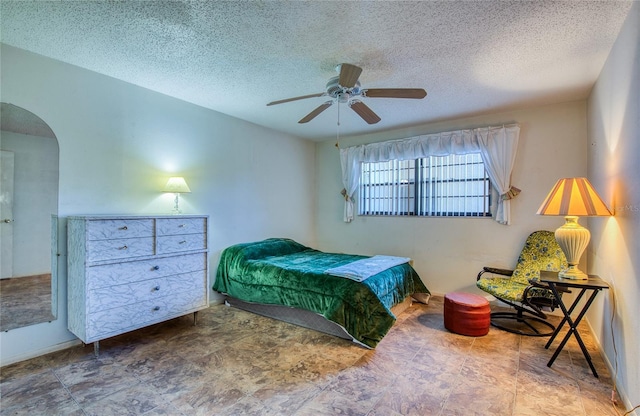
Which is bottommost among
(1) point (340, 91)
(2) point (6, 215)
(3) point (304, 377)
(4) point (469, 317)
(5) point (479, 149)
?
(3) point (304, 377)

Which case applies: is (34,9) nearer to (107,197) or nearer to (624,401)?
(107,197)

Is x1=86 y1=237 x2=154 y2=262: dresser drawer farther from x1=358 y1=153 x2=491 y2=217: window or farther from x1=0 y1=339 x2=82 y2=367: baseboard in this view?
→ x1=358 y1=153 x2=491 y2=217: window

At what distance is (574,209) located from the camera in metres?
2.29

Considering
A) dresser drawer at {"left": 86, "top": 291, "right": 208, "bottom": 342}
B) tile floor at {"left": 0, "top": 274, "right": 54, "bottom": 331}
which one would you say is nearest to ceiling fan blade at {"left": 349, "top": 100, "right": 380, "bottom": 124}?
dresser drawer at {"left": 86, "top": 291, "right": 208, "bottom": 342}

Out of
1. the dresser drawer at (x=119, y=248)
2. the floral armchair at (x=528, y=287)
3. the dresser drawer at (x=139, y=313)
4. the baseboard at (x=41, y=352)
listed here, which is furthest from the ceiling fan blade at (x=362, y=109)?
the baseboard at (x=41, y=352)

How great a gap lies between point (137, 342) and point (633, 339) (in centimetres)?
382

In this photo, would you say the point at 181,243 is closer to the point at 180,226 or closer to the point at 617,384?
the point at 180,226

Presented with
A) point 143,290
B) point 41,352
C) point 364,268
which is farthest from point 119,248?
point 364,268

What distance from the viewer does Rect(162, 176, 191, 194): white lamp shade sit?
3.36 m

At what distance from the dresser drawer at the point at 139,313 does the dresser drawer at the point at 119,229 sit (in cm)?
64

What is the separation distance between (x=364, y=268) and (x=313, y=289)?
2.00ft

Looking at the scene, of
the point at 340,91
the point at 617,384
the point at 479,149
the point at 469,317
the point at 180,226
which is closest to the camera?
the point at 617,384

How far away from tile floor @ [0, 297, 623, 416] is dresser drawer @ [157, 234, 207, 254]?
0.86 m

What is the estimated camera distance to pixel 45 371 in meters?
2.30
